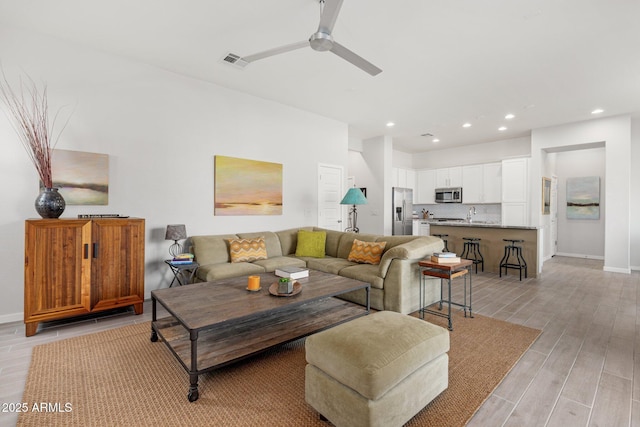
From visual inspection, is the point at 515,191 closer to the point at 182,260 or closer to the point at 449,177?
the point at 449,177

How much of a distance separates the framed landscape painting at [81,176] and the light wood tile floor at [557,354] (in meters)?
1.35

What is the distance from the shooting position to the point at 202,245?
402 cm

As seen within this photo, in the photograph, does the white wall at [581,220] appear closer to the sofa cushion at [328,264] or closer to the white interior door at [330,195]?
the white interior door at [330,195]

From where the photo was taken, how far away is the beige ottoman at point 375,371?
4.78 ft

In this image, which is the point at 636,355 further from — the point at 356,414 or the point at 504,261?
the point at 504,261

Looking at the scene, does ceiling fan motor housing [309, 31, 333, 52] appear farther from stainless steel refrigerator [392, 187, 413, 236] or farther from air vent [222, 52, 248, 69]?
stainless steel refrigerator [392, 187, 413, 236]

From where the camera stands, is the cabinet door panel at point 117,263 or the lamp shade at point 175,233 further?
the lamp shade at point 175,233

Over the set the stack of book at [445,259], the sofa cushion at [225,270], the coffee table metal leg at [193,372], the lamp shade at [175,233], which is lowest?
the coffee table metal leg at [193,372]

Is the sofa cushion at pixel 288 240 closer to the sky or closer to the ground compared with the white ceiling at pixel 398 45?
closer to the ground

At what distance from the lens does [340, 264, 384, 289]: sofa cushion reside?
11.1 feet

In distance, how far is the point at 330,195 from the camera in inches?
242

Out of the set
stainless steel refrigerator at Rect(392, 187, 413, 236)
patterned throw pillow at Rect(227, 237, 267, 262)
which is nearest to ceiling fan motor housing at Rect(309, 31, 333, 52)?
patterned throw pillow at Rect(227, 237, 267, 262)

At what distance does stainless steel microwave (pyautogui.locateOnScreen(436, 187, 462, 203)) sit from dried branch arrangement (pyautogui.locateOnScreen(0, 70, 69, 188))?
815 centimetres

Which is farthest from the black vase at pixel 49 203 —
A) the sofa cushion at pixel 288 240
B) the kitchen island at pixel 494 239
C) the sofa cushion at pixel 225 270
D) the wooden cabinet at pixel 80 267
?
Result: the kitchen island at pixel 494 239
